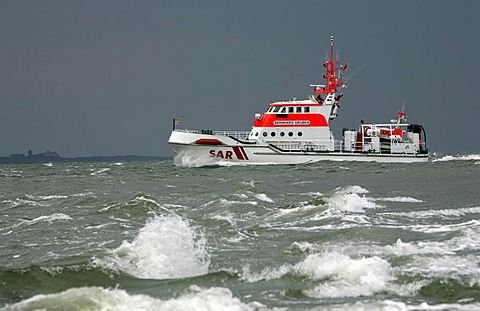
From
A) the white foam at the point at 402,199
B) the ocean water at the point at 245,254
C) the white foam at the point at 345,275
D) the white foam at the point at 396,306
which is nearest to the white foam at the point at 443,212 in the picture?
the ocean water at the point at 245,254

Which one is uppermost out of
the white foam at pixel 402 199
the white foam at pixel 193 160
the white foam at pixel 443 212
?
the white foam at pixel 193 160

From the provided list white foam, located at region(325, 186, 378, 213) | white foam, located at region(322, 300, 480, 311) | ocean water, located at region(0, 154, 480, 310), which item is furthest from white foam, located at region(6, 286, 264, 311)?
white foam, located at region(325, 186, 378, 213)

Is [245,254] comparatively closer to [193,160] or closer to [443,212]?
[443,212]

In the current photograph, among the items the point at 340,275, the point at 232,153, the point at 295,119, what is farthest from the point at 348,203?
the point at 295,119

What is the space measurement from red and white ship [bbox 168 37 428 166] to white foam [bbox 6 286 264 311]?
34.2 metres

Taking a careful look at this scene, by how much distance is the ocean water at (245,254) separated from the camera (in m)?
7.32

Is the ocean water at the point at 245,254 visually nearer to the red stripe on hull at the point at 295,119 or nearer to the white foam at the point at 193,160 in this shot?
the white foam at the point at 193,160

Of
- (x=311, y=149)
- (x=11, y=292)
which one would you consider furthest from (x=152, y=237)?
(x=311, y=149)

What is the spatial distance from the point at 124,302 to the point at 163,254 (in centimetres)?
349

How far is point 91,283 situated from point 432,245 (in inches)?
218

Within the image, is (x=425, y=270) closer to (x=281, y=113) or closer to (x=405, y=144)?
(x=281, y=113)

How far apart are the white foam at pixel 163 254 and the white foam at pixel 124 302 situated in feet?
6.51

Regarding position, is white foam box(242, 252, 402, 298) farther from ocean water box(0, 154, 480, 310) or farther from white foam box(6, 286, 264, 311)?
white foam box(6, 286, 264, 311)

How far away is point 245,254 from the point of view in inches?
423
